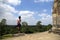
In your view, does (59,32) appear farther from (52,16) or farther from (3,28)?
(3,28)

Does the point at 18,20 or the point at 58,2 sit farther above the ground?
the point at 58,2

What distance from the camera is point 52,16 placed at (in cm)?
1405

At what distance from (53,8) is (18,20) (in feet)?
11.4

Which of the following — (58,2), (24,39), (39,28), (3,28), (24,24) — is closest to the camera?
(24,39)

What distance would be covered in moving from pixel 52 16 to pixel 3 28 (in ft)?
14.5

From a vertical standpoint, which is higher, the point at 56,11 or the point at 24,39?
the point at 56,11

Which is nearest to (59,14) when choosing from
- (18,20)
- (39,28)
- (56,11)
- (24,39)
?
(56,11)

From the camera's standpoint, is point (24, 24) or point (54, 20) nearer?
point (54, 20)

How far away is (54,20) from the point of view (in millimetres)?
13445

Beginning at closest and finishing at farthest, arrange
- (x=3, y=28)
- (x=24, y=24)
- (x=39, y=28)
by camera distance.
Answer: (x=3, y=28), (x=24, y=24), (x=39, y=28)

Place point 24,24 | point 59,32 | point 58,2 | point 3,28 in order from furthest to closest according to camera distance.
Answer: point 24,24
point 3,28
point 58,2
point 59,32

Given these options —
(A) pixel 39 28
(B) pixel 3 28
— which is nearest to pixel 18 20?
(B) pixel 3 28

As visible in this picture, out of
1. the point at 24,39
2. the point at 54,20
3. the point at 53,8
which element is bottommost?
the point at 24,39

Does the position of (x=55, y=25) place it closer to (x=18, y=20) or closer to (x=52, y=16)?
(x=52, y=16)
